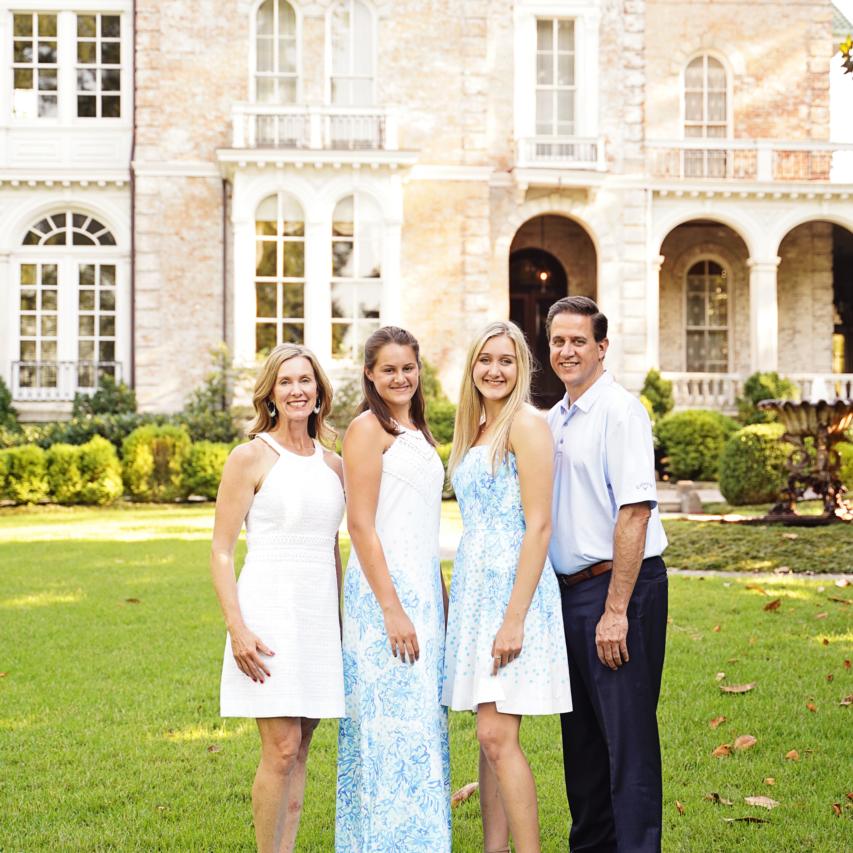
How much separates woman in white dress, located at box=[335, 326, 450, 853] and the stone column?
60.9ft

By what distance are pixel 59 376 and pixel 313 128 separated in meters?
6.75

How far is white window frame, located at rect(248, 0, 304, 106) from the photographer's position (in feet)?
68.3

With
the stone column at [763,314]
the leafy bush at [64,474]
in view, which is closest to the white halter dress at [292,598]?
the leafy bush at [64,474]

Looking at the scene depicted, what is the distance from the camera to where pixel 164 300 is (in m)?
20.8

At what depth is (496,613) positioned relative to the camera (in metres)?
3.94

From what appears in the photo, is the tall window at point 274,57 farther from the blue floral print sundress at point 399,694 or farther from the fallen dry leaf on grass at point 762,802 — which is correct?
the fallen dry leaf on grass at point 762,802

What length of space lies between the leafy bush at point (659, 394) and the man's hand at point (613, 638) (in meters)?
16.9

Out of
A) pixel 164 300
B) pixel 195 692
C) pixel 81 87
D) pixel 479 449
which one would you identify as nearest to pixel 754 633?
pixel 195 692

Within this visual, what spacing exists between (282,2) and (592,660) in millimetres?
19574

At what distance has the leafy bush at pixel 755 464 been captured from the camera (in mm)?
14773

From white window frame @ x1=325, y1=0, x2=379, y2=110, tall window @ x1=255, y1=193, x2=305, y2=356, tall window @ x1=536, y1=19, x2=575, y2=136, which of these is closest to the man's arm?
tall window @ x1=255, y1=193, x2=305, y2=356

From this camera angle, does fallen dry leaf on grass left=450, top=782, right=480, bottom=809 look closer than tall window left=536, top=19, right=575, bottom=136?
Yes


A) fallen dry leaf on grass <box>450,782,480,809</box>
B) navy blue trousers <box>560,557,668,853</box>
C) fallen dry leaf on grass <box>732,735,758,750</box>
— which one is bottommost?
fallen dry leaf on grass <box>450,782,480,809</box>

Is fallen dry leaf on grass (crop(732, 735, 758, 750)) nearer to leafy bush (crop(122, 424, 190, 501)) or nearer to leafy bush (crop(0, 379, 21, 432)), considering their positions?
leafy bush (crop(122, 424, 190, 501))
